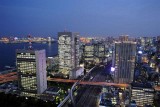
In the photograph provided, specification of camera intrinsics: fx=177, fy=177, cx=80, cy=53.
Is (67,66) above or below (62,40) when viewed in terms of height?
below

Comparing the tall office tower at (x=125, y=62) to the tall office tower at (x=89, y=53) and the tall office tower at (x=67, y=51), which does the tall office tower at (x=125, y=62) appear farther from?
the tall office tower at (x=89, y=53)

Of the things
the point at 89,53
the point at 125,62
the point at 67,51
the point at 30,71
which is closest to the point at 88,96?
the point at 30,71

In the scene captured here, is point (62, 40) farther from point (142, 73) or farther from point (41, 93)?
point (142, 73)

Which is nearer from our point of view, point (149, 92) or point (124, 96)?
point (149, 92)

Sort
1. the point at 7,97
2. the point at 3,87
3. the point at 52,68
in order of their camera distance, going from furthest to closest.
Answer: the point at 52,68 → the point at 3,87 → the point at 7,97

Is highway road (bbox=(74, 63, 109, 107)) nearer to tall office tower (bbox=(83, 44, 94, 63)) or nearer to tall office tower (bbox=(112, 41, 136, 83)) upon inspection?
tall office tower (bbox=(112, 41, 136, 83))

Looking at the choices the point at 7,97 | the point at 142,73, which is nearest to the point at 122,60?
the point at 142,73

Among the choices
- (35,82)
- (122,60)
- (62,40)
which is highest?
(62,40)
